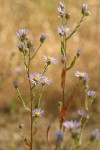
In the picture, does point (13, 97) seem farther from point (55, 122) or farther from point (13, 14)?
point (13, 14)

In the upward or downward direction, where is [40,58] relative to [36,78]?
upward

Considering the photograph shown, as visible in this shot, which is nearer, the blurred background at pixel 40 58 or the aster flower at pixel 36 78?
the aster flower at pixel 36 78

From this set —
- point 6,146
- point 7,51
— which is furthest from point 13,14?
point 6,146

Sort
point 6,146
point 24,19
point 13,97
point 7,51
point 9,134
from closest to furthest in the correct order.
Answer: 1. point 6,146
2. point 9,134
3. point 13,97
4. point 7,51
5. point 24,19

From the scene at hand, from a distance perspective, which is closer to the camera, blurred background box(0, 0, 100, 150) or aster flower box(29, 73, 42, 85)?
aster flower box(29, 73, 42, 85)

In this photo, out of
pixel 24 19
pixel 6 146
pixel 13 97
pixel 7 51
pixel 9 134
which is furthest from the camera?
pixel 24 19

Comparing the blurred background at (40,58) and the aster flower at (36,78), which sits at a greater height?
the blurred background at (40,58)

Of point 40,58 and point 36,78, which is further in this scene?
point 40,58

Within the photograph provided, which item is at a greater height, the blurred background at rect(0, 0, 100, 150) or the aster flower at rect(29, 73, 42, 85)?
the blurred background at rect(0, 0, 100, 150)
